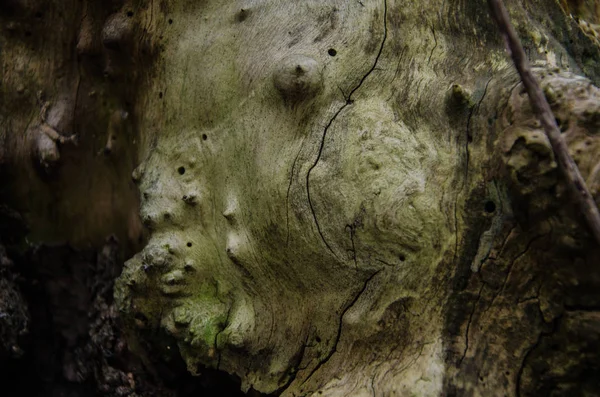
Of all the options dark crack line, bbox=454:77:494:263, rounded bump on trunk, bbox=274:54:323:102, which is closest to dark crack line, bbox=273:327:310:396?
dark crack line, bbox=454:77:494:263

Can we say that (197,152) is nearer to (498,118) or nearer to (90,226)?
(90,226)

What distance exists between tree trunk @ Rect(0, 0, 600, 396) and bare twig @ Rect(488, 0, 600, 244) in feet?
0.09

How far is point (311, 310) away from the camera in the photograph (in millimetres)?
1171

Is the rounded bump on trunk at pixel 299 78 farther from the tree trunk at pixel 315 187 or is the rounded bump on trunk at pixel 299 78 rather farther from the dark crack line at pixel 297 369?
the dark crack line at pixel 297 369

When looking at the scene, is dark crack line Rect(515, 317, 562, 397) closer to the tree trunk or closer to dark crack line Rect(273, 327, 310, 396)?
the tree trunk

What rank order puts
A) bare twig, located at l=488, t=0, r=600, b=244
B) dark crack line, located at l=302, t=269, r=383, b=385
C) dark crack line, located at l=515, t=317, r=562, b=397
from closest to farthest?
bare twig, located at l=488, t=0, r=600, b=244 < dark crack line, located at l=515, t=317, r=562, b=397 < dark crack line, located at l=302, t=269, r=383, b=385

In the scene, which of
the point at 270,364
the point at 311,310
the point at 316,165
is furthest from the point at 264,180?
the point at 270,364

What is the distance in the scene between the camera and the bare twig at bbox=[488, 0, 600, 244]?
867mm

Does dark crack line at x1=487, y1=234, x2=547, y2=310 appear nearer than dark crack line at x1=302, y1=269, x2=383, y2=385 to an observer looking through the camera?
Yes

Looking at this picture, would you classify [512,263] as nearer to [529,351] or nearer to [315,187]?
[529,351]

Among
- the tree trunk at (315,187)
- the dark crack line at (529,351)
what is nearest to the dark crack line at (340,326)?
the tree trunk at (315,187)

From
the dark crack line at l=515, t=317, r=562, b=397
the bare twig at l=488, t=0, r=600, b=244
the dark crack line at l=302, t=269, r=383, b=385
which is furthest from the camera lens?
the dark crack line at l=302, t=269, r=383, b=385

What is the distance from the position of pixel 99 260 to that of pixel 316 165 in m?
0.80

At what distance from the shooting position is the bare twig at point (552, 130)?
0.87 metres
